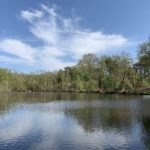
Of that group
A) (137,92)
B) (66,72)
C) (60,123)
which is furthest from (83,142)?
(66,72)

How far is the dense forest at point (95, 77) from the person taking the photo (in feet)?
332

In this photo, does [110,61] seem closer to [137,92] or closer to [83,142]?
[137,92]

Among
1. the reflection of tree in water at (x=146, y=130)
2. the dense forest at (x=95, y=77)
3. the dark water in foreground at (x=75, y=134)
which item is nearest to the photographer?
the dark water in foreground at (x=75, y=134)

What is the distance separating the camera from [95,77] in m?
121

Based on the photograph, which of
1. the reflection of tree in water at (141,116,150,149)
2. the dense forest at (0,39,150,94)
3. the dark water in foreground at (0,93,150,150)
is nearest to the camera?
the dark water in foreground at (0,93,150,150)

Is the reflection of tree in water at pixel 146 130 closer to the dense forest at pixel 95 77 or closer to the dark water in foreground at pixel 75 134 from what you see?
the dark water in foreground at pixel 75 134

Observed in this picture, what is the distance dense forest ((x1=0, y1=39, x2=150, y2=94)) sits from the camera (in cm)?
10106

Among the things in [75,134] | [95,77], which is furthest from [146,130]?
[95,77]

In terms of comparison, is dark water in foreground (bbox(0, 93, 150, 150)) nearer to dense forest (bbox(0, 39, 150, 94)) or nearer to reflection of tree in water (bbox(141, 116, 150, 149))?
reflection of tree in water (bbox(141, 116, 150, 149))

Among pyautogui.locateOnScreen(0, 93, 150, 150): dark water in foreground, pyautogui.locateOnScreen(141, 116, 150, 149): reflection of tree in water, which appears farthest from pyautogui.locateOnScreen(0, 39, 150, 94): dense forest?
pyautogui.locateOnScreen(0, 93, 150, 150): dark water in foreground

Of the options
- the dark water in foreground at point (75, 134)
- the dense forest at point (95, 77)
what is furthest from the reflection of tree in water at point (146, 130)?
the dense forest at point (95, 77)

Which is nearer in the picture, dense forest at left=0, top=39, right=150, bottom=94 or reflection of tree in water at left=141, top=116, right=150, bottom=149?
reflection of tree in water at left=141, top=116, right=150, bottom=149

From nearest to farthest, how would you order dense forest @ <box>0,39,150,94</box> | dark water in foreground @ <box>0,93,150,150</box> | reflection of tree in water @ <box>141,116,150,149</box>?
dark water in foreground @ <box>0,93,150,150</box>
reflection of tree in water @ <box>141,116,150,149</box>
dense forest @ <box>0,39,150,94</box>

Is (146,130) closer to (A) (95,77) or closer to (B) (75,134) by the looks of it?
(B) (75,134)
